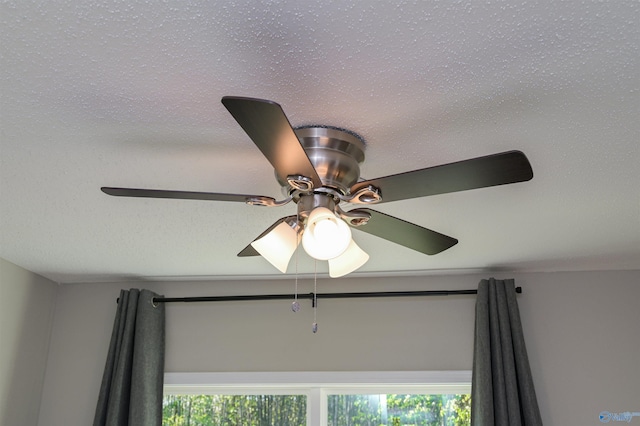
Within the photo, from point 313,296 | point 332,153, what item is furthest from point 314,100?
point 313,296

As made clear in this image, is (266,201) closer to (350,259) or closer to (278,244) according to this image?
(278,244)

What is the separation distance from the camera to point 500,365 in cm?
278

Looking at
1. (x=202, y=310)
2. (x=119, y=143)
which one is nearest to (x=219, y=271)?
(x=202, y=310)

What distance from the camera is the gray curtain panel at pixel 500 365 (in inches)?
106

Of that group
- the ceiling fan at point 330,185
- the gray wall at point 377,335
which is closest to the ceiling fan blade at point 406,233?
the ceiling fan at point 330,185

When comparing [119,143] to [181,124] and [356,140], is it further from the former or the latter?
[356,140]

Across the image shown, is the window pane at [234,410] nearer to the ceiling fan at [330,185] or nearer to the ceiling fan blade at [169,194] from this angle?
the ceiling fan at [330,185]

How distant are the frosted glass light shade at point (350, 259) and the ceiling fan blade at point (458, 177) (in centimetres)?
22

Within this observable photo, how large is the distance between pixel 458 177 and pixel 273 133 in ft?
1.48

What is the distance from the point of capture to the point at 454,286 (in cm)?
310

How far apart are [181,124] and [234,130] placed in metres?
0.14

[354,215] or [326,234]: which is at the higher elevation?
[354,215]
